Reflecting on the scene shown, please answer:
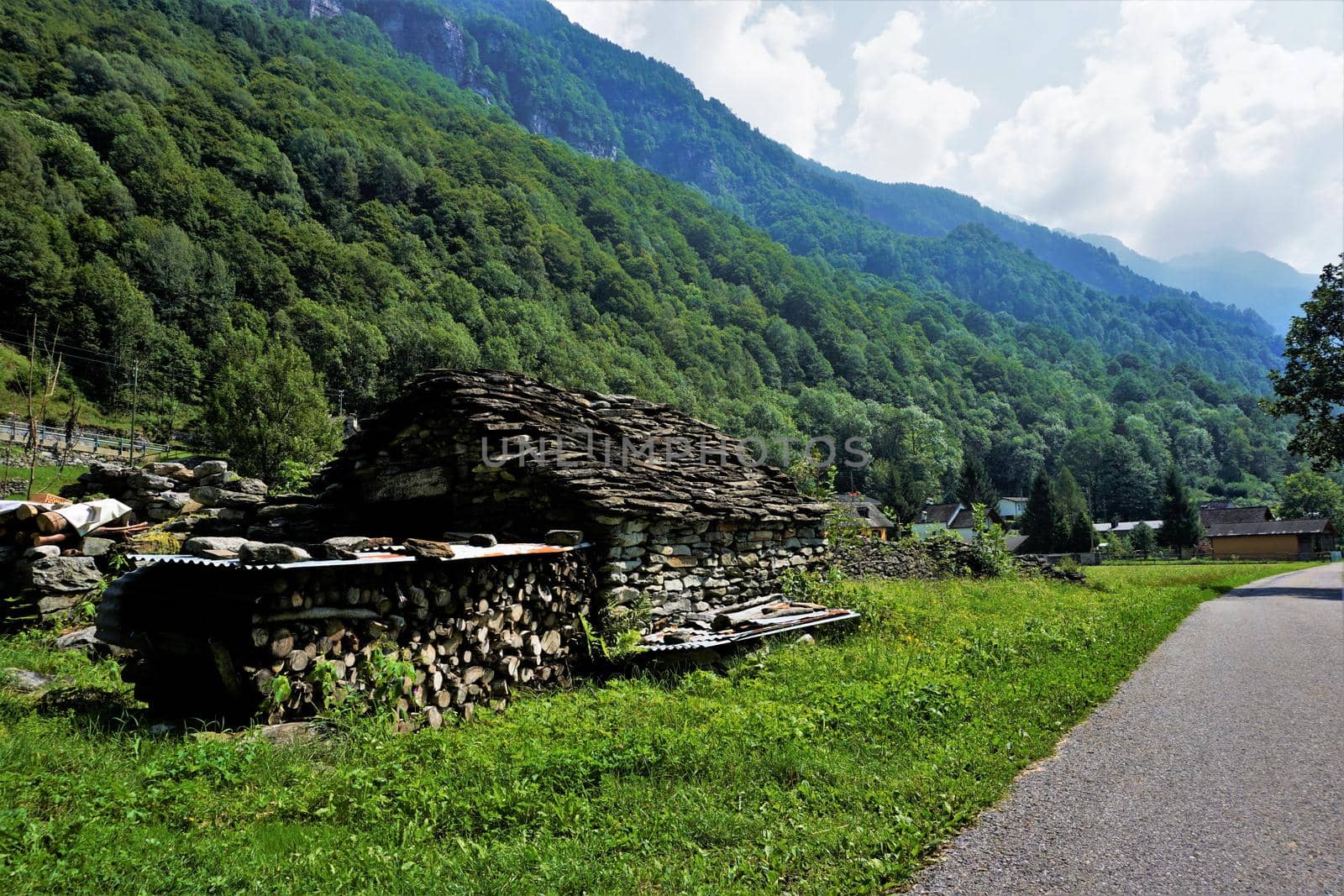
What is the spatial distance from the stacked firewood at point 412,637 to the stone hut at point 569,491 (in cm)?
127

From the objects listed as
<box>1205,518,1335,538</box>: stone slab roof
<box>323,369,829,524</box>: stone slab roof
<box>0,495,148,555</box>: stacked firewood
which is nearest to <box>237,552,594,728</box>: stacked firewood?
<box>323,369,829,524</box>: stone slab roof

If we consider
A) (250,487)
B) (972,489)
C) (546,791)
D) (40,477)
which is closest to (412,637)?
(546,791)

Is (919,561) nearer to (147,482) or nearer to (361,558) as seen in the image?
(361,558)

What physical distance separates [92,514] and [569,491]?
5983 millimetres

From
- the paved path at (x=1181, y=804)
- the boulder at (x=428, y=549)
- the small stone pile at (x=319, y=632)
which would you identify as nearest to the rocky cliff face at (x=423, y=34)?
the small stone pile at (x=319, y=632)

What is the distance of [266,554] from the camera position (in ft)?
17.2

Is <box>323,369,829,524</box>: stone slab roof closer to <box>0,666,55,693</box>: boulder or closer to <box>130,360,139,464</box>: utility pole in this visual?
<box>0,666,55,693</box>: boulder

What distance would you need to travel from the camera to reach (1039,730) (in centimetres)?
607

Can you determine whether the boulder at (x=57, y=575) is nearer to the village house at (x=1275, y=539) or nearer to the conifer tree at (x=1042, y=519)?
the conifer tree at (x=1042, y=519)

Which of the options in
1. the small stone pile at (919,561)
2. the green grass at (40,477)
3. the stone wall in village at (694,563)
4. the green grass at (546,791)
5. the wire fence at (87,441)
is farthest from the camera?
the wire fence at (87,441)

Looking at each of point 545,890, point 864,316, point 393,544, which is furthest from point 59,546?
point 864,316

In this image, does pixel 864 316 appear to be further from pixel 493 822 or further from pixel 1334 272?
pixel 493 822

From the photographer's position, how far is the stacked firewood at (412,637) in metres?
5.46

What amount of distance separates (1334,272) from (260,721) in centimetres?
3692
